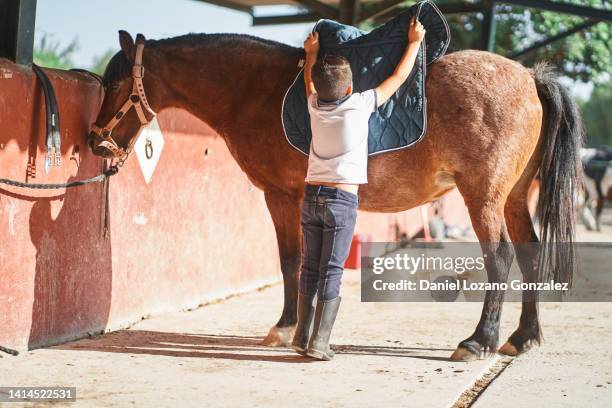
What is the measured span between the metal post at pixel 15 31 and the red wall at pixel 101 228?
0.46 ft

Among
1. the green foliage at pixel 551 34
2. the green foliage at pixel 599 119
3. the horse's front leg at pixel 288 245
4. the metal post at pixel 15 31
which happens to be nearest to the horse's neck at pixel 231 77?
the horse's front leg at pixel 288 245

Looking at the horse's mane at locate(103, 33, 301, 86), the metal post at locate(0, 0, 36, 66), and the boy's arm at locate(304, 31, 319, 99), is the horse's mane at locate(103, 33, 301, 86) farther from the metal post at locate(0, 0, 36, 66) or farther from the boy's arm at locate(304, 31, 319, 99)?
the metal post at locate(0, 0, 36, 66)

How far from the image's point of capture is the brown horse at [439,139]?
4.68 metres

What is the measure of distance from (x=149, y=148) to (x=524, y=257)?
2751 millimetres

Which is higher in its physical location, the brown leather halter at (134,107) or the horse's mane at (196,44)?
the horse's mane at (196,44)

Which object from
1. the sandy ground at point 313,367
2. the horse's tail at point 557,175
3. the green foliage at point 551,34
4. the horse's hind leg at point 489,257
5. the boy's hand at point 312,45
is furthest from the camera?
the green foliage at point 551,34

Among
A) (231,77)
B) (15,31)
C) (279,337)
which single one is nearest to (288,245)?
(279,337)

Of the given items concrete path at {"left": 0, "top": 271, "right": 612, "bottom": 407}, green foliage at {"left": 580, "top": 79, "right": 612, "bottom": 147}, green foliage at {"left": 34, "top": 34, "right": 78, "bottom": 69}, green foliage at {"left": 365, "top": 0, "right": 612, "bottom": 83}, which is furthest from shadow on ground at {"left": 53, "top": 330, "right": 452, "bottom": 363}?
green foliage at {"left": 580, "top": 79, "right": 612, "bottom": 147}

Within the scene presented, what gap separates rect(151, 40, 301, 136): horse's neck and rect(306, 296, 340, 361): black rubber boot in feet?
4.37

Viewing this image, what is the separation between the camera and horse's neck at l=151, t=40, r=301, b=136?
5094 mm

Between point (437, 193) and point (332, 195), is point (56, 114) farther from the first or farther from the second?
point (437, 193)

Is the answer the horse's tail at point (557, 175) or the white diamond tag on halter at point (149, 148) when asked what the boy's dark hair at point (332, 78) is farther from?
the white diamond tag on halter at point (149, 148)

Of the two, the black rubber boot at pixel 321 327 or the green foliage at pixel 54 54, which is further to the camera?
the green foliage at pixel 54 54

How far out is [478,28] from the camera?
1602 cm
